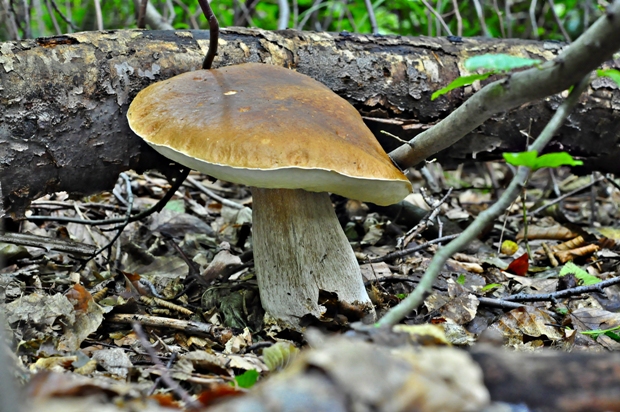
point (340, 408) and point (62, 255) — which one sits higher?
point (340, 408)

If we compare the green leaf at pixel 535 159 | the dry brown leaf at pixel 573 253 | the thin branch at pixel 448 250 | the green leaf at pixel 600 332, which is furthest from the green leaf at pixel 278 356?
the dry brown leaf at pixel 573 253

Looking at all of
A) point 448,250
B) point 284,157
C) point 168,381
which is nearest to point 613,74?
point 448,250

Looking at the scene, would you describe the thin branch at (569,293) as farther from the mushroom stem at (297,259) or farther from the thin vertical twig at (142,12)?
the thin vertical twig at (142,12)

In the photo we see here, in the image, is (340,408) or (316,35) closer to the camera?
(340,408)

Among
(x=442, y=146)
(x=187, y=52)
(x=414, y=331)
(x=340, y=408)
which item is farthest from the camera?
(x=187, y=52)

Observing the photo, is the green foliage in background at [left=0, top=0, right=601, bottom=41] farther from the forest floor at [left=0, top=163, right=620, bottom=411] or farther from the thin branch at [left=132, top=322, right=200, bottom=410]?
the thin branch at [left=132, top=322, right=200, bottom=410]

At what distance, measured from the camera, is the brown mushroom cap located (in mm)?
1896

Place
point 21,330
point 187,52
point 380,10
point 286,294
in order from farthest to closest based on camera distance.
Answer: point 380,10 < point 187,52 < point 286,294 < point 21,330

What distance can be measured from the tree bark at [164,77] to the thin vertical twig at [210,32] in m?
0.16

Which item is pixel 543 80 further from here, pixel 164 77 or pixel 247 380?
pixel 164 77

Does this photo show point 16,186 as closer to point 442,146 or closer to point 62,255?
point 62,255

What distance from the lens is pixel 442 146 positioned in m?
2.11

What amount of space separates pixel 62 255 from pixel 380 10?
5.83 meters

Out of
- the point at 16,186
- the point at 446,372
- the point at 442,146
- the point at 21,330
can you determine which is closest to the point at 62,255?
the point at 16,186
